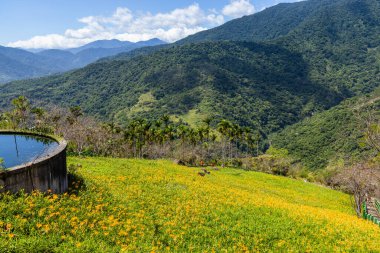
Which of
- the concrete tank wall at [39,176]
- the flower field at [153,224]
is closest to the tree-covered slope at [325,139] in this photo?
the flower field at [153,224]

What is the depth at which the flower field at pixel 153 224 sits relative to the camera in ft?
32.8

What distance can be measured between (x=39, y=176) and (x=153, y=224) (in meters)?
5.08

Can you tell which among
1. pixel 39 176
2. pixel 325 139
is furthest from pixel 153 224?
pixel 325 139

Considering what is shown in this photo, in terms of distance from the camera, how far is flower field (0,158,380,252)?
9992 millimetres

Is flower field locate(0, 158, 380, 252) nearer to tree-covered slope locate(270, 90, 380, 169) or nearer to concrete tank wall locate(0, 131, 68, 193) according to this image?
concrete tank wall locate(0, 131, 68, 193)

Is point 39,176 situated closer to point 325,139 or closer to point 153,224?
point 153,224

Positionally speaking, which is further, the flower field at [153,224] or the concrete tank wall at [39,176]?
the concrete tank wall at [39,176]

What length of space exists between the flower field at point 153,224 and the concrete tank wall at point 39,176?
52cm

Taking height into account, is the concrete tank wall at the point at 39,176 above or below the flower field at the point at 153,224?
above

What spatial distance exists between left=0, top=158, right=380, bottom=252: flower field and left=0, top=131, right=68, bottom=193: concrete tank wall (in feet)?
1.70

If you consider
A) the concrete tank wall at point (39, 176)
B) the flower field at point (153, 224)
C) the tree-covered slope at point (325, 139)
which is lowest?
the tree-covered slope at point (325, 139)

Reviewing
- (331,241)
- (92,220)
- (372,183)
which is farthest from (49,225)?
(372,183)

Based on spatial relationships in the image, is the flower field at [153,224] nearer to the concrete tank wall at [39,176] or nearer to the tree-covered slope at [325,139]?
the concrete tank wall at [39,176]

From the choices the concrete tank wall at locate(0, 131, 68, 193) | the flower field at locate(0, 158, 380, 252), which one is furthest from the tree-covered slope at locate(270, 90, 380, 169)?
the concrete tank wall at locate(0, 131, 68, 193)
